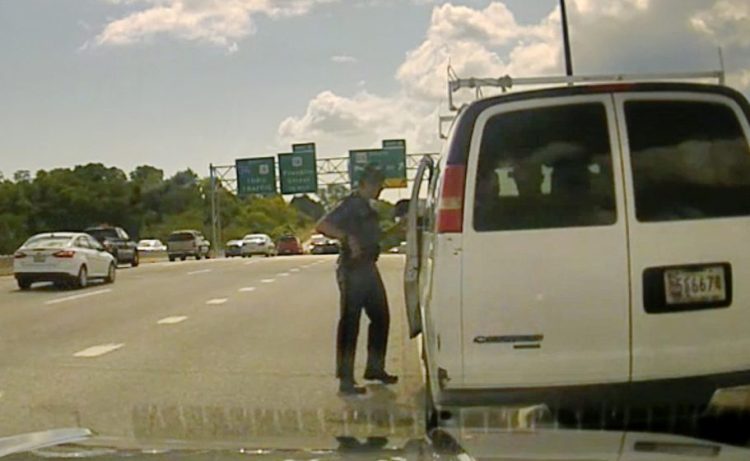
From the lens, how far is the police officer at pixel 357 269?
9227 millimetres

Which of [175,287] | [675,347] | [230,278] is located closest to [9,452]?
[675,347]

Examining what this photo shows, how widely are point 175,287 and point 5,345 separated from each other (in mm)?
11805

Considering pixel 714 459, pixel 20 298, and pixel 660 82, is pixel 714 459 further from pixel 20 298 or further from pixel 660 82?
pixel 20 298

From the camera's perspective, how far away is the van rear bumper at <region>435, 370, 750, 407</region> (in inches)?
230

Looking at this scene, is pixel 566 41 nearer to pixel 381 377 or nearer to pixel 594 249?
pixel 381 377

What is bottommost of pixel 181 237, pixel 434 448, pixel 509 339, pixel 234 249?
pixel 234 249

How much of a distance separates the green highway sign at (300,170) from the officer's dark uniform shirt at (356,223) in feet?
157

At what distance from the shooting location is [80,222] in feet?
232

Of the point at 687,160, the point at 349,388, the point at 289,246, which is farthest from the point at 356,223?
the point at 289,246

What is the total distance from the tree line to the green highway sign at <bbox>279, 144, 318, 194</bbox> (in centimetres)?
66

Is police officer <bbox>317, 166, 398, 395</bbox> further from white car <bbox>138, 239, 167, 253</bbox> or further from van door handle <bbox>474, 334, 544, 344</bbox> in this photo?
white car <bbox>138, 239, 167, 253</bbox>

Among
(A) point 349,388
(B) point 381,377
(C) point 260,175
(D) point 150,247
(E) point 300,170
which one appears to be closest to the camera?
(A) point 349,388

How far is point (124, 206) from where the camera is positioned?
76875 mm

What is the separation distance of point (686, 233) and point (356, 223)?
150 inches
